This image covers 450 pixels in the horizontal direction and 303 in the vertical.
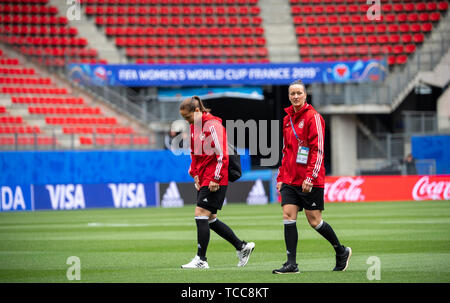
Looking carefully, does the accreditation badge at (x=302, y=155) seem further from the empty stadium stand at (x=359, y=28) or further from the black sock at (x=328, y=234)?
the empty stadium stand at (x=359, y=28)

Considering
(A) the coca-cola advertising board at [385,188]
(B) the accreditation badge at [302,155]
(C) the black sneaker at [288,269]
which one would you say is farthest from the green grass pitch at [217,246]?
(A) the coca-cola advertising board at [385,188]

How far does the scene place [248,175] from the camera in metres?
28.5

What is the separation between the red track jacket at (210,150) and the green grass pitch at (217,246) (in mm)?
1189

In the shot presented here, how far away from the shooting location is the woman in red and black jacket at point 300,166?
9266 millimetres

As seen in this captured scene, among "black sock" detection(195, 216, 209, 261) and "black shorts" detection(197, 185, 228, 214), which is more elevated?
"black shorts" detection(197, 185, 228, 214)

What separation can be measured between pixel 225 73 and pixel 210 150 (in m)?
26.4

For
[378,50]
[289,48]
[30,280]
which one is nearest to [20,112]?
[289,48]

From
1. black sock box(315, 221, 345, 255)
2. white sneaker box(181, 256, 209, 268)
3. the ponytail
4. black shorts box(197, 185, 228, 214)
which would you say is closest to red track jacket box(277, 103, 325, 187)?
black sock box(315, 221, 345, 255)

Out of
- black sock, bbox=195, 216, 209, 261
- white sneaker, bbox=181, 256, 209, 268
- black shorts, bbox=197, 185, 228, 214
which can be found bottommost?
white sneaker, bbox=181, 256, 209, 268

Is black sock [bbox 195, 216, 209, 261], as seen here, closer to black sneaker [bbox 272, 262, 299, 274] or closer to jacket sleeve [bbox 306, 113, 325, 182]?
black sneaker [bbox 272, 262, 299, 274]

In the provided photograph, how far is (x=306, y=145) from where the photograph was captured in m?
9.39

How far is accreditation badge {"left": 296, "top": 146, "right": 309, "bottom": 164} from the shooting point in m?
9.35

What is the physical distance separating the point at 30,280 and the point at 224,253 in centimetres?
384
